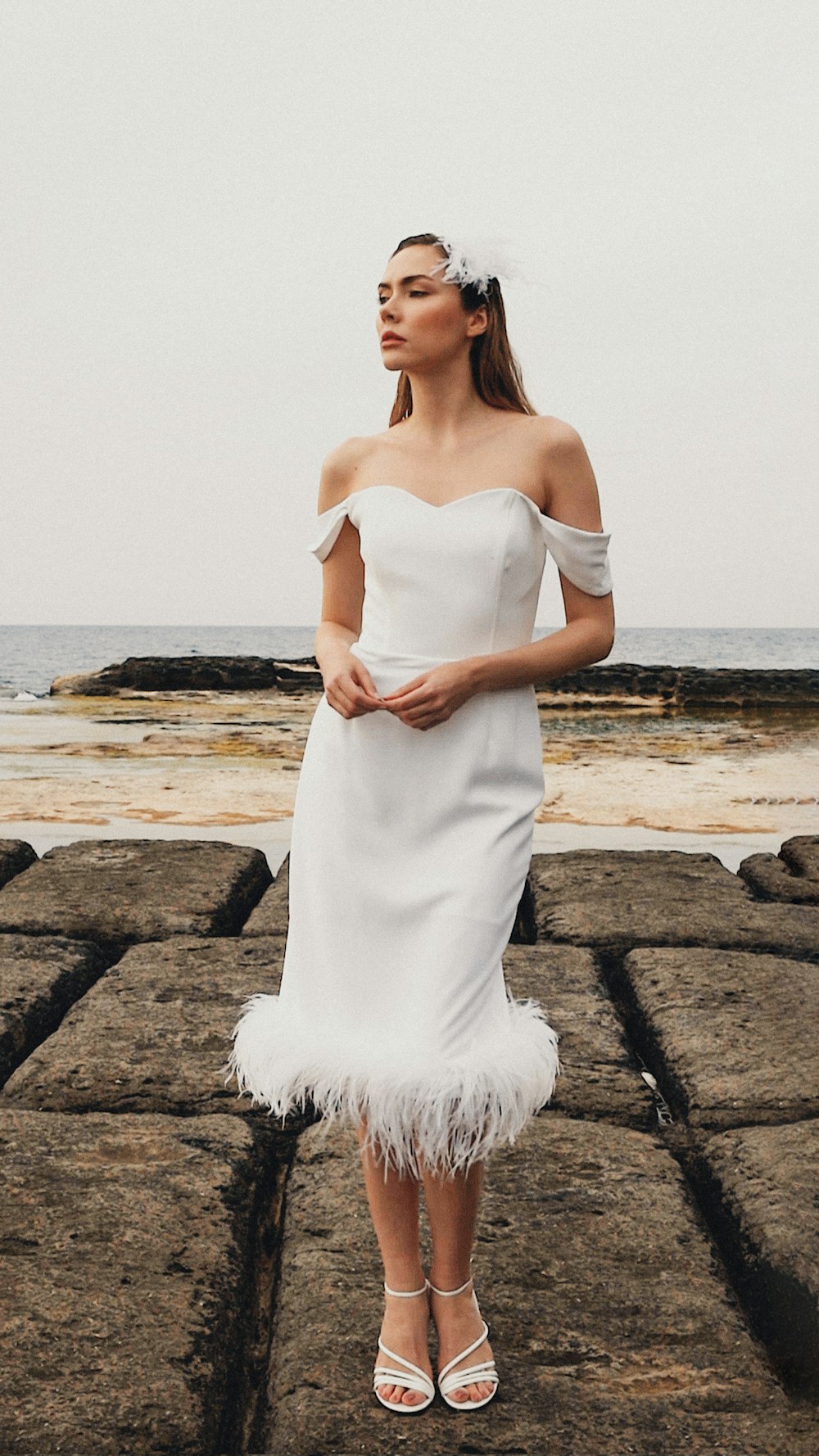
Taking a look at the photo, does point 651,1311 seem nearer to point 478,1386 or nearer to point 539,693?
point 478,1386

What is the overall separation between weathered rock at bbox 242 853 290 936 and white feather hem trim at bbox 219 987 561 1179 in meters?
1.59

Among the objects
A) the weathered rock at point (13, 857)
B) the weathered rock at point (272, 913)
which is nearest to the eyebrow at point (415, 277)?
the weathered rock at point (272, 913)

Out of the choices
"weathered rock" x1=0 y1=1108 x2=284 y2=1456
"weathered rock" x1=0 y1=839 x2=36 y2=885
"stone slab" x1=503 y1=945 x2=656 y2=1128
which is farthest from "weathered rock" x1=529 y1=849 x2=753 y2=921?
"weathered rock" x1=0 y1=839 x2=36 y2=885

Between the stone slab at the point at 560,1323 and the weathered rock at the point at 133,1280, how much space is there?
7 centimetres

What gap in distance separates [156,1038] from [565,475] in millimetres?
1533

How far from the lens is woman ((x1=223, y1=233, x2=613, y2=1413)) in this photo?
4.51 ft

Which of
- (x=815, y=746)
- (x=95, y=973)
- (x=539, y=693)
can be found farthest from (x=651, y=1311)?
(x=539, y=693)

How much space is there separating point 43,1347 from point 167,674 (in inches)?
646

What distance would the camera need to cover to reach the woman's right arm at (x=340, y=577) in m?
1.53

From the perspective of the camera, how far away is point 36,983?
264 centimetres

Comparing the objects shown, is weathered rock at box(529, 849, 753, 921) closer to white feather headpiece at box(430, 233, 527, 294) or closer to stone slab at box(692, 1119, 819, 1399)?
stone slab at box(692, 1119, 819, 1399)

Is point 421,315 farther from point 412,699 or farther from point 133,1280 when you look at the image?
point 133,1280

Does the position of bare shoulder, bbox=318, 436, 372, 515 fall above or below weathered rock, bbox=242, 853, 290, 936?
above

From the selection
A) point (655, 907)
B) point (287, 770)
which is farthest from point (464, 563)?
point (287, 770)
